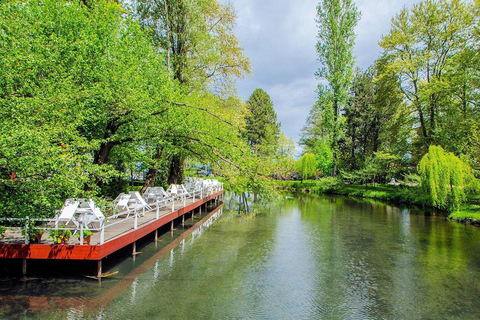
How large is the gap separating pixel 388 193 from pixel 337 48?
17.8 m

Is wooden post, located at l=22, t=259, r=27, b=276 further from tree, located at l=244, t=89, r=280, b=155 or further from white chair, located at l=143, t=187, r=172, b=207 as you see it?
tree, located at l=244, t=89, r=280, b=155

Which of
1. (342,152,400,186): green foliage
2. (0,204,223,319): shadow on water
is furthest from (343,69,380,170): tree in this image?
(0,204,223,319): shadow on water

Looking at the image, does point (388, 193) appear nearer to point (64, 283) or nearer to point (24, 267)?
point (64, 283)

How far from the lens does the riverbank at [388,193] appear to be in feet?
62.4

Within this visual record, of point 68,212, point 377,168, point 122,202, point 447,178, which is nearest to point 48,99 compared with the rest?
point 68,212

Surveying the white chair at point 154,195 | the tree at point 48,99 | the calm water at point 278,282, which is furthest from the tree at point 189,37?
the calm water at point 278,282

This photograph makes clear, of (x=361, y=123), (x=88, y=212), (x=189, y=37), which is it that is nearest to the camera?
(x=88, y=212)

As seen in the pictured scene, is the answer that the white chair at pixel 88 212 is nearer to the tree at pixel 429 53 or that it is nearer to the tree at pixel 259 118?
the tree at pixel 429 53

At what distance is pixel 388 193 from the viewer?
99.9 feet

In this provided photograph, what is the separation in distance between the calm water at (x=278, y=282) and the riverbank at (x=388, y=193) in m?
3.94

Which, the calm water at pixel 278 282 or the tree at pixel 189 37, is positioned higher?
the tree at pixel 189 37

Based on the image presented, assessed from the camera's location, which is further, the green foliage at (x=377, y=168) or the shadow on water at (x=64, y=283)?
the green foliage at (x=377, y=168)

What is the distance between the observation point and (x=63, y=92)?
8.74 metres

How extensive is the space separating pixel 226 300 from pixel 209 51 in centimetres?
1718
